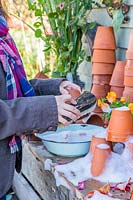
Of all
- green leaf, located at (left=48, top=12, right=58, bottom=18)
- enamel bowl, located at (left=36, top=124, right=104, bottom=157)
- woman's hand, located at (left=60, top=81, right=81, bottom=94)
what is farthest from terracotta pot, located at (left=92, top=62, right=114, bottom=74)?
woman's hand, located at (left=60, top=81, right=81, bottom=94)

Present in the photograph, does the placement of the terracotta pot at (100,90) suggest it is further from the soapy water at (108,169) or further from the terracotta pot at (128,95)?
the soapy water at (108,169)

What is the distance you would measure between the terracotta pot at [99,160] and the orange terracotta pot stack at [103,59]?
96cm

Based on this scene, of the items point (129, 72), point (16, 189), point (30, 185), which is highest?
point (129, 72)

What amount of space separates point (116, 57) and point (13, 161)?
51.7 inches

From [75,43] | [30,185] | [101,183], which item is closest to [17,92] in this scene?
[101,183]

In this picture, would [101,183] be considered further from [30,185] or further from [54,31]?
[54,31]

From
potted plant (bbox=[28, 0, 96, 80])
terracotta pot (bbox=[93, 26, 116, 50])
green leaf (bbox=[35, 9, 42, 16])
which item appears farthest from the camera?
green leaf (bbox=[35, 9, 42, 16])

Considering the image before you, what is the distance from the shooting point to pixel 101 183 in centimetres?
117

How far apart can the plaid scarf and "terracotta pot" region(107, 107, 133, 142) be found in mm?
283

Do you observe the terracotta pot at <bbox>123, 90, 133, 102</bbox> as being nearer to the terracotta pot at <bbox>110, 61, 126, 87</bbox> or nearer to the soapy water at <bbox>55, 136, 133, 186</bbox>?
the terracotta pot at <bbox>110, 61, 126, 87</bbox>

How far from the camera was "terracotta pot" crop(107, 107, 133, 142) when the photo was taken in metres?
1.26

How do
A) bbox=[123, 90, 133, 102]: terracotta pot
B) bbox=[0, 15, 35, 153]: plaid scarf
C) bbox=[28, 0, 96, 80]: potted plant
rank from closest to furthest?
1. bbox=[0, 15, 35, 153]: plaid scarf
2. bbox=[123, 90, 133, 102]: terracotta pot
3. bbox=[28, 0, 96, 80]: potted plant

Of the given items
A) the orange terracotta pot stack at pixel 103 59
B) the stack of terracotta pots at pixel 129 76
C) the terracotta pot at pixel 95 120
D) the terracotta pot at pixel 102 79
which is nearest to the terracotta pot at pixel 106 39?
the orange terracotta pot stack at pixel 103 59

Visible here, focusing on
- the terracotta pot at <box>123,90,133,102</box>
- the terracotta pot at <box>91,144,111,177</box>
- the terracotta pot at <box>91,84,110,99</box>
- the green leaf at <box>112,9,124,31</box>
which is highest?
the green leaf at <box>112,9,124,31</box>
